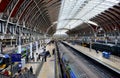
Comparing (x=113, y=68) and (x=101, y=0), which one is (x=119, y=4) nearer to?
(x=101, y=0)

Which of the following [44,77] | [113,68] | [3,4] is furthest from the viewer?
[113,68]

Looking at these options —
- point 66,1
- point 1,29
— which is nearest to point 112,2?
point 66,1

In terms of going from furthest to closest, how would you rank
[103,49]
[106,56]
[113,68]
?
[103,49], [106,56], [113,68]

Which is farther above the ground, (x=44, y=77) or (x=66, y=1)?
(x=66, y=1)

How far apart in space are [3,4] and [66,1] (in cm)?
1832

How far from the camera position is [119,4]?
32812mm

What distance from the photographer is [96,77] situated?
64.8 ft

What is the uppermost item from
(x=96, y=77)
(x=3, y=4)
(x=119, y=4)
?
(x=119, y=4)

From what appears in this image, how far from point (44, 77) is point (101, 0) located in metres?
20.5

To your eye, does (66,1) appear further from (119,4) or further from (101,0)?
(119,4)

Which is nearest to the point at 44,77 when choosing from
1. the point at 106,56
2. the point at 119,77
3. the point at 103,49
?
the point at 119,77

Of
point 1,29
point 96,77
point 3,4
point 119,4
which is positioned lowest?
Answer: point 96,77

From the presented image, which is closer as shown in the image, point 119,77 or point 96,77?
point 119,77

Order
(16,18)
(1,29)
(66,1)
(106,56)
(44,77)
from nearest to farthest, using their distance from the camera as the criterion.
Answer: (44,77) → (1,29) → (16,18) → (106,56) → (66,1)
